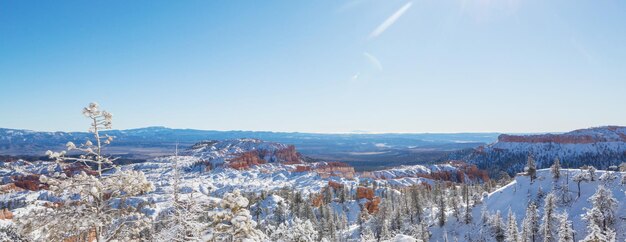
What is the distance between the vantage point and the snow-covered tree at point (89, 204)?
34.0 feet

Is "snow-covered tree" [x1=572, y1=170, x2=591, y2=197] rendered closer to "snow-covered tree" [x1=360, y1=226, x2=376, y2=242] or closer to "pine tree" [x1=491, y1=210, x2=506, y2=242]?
"pine tree" [x1=491, y1=210, x2=506, y2=242]

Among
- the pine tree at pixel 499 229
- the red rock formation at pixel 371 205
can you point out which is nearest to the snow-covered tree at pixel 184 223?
the pine tree at pixel 499 229

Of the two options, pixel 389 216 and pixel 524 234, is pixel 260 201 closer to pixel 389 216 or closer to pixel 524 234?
pixel 389 216

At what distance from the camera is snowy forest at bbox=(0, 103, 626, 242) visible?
10.9 m

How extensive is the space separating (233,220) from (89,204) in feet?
15.0

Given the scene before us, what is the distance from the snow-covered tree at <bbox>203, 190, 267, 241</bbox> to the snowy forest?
0.12ft

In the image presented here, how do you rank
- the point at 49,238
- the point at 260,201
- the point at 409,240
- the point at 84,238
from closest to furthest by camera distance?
the point at 49,238
the point at 84,238
the point at 409,240
the point at 260,201

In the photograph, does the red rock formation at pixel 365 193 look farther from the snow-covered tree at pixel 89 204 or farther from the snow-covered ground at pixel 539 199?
the snow-covered tree at pixel 89 204

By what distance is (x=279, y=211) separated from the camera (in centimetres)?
Result: 12212

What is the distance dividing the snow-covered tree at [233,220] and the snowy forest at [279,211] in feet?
0.12

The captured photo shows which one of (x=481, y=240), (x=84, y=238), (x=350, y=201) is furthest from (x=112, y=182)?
(x=350, y=201)

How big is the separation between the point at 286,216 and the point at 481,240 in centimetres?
6524

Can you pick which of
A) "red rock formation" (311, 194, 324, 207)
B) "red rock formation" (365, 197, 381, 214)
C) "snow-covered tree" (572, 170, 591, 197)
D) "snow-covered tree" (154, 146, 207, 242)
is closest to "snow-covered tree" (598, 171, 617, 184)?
"snow-covered tree" (572, 170, 591, 197)

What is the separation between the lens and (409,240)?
59000mm
